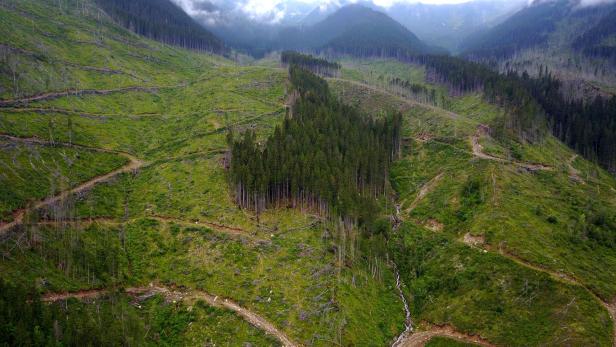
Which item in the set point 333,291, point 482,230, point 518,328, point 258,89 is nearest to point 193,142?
point 258,89

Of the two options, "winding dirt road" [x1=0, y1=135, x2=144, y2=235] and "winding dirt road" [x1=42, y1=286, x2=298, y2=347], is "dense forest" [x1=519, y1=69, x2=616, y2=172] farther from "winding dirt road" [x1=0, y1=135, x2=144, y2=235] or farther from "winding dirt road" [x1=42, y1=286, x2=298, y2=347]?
"winding dirt road" [x1=0, y1=135, x2=144, y2=235]

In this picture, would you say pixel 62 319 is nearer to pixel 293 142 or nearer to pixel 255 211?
pixel 255 211

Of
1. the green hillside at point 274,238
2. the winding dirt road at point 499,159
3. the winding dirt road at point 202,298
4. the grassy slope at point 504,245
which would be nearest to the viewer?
the winding dirt road at point 202,298

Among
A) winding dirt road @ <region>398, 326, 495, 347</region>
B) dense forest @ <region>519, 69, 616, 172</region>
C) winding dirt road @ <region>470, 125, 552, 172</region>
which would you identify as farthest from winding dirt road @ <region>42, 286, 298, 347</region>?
Answer: dense forest @ <region>519, 69, 616, 172</region>

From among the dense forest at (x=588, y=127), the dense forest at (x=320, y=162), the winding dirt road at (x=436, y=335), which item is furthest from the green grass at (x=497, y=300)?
the dense forest at (x=588, y=127)

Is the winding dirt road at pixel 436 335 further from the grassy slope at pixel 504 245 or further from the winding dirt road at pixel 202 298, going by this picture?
the winding dirt road at pixel 202 298
